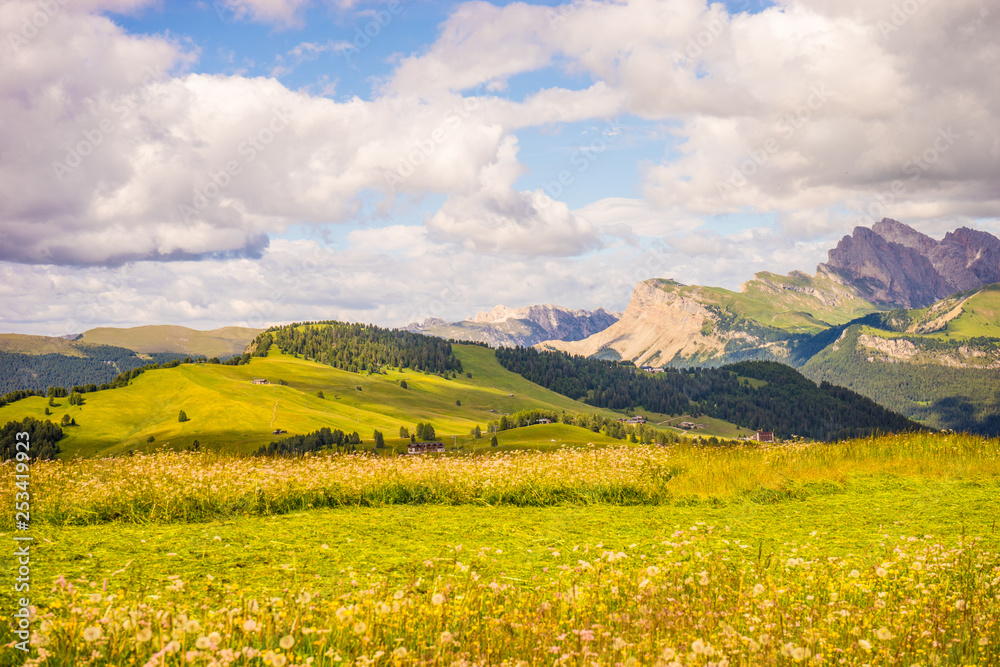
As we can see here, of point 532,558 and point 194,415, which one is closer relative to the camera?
point 532,558

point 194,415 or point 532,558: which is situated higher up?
point 532,558

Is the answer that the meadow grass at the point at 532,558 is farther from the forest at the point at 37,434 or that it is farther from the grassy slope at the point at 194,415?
the forest at the point at 37,434

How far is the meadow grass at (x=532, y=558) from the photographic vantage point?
5.68 metres

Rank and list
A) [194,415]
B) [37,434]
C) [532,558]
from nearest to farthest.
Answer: [532,558]
[37,434]
[194,415]

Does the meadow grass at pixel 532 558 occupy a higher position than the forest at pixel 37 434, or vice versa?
the meadow grass at pixel 532 558

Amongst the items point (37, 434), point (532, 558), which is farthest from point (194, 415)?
point (532, 558)

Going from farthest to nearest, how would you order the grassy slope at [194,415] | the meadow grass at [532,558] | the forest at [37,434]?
the grassy slope at [194,415] < the forest at [37,434] < the meadow grass at [532,558]

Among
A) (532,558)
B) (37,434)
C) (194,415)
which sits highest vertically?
(532,558)

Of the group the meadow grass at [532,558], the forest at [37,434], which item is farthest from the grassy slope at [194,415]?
the meadow grass at [532,558]

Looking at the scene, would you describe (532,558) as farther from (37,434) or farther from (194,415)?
(194,415)

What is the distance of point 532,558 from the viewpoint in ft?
33.3

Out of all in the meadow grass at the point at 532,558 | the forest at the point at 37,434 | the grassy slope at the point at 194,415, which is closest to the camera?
the meadow grass at the point at 532,558

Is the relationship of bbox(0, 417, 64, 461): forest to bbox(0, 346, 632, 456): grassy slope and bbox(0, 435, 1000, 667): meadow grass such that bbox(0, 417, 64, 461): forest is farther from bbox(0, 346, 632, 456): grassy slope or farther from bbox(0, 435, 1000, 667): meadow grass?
bbox(0, 435, 1000, 667): meadow grass

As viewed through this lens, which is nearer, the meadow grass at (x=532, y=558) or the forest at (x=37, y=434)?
the meadow grass at (x=532, y=558)
